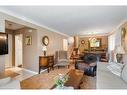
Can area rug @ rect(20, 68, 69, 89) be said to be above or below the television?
below

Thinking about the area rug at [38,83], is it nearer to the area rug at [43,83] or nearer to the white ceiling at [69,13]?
the area rug at [43,83]

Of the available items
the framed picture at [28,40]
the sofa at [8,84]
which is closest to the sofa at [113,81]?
the sofa at [8,84]

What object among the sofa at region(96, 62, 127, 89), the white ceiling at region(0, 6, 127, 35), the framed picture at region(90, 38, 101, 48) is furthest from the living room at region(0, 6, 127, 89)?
the framed picture at region(90, 38, 101, 48)

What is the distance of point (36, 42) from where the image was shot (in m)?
5.27

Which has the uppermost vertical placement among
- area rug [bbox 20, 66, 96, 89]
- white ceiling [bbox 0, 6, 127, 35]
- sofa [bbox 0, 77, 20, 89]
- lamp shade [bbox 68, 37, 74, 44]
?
white ceiling [bbox 0, 6, 127, 35]

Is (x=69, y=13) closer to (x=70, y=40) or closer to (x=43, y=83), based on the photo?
(x=43, y=83)

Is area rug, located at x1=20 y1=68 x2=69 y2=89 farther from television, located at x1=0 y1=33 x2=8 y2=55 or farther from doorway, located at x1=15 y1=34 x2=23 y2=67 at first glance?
doorway, located at x1=15 y1=34 x2=23 y2=67

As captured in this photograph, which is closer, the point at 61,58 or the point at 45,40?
the point at 45,40

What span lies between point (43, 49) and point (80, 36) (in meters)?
5.32

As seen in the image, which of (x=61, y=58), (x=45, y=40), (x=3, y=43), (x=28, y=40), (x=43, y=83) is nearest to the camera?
(x=3, y=43)

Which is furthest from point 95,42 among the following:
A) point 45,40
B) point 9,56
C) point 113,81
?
point 113,81

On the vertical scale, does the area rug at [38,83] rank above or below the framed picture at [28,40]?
below
